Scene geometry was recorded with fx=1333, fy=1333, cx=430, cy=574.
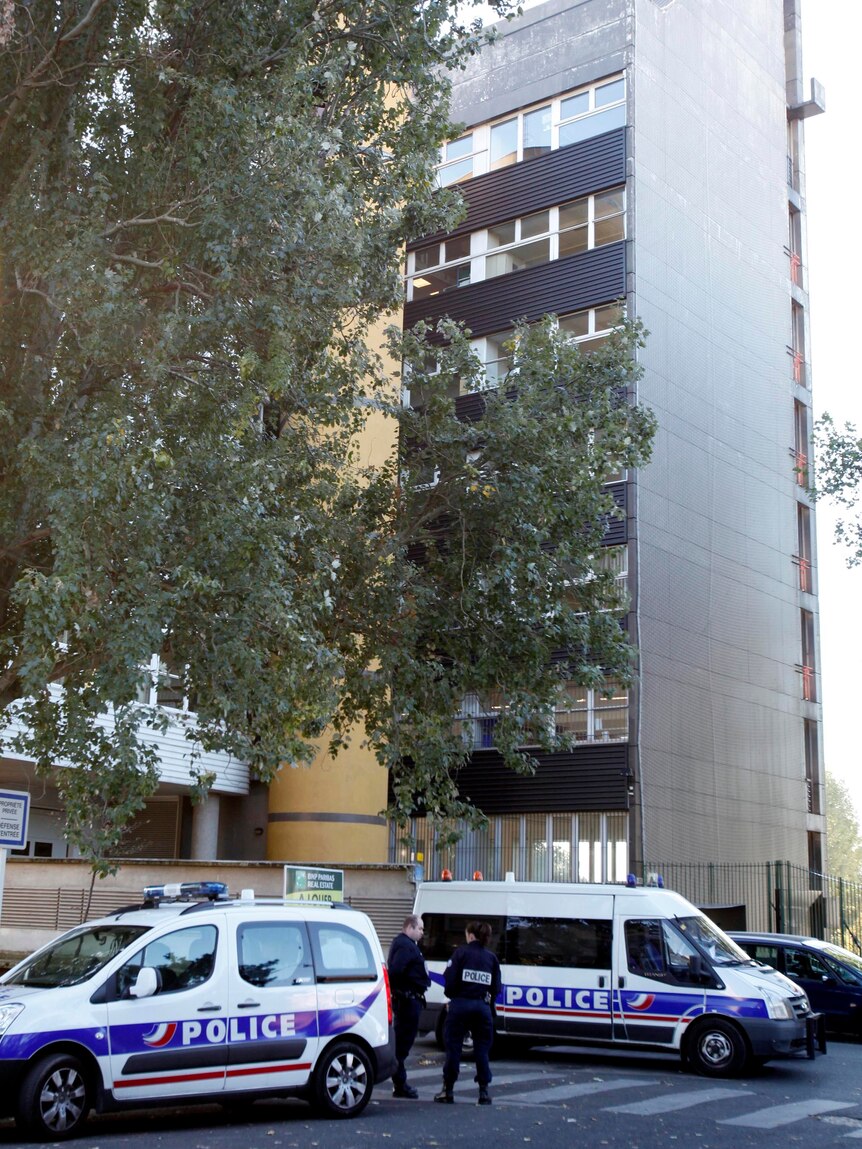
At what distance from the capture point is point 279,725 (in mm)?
13328

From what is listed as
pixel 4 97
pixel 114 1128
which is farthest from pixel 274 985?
pixel 4 97

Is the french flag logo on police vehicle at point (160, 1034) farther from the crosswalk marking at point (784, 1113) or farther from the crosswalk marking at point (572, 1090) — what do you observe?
the crosswalk marking at point (784, 1113)

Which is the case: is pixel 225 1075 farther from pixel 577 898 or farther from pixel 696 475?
pixel 696 475

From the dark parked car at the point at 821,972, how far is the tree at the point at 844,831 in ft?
355

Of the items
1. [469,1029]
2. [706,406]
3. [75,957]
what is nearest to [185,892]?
[75,957]

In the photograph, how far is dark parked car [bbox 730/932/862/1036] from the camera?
1930cm

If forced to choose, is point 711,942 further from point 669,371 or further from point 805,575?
point 805,575

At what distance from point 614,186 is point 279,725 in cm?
2110

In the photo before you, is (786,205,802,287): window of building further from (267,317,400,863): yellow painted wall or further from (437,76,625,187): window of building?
(267,317,400,863): yellow painted wall

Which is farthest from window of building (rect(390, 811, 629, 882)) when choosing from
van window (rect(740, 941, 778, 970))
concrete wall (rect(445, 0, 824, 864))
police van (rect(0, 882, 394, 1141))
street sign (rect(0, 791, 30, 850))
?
police van (rect(0, 882, 394, 1141))

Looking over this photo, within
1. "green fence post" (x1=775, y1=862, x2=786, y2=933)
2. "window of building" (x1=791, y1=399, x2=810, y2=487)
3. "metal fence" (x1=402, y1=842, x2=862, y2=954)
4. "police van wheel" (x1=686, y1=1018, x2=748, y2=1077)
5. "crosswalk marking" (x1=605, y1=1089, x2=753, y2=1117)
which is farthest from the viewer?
"window of building" (x1=791, y1=399, x2=810, y2=487)

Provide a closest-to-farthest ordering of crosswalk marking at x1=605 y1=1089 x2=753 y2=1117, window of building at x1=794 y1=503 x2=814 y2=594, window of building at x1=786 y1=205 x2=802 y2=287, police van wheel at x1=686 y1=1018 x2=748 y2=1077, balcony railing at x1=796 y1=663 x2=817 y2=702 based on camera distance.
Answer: crosswalk marking at x1=605 y1=1089 x2=753 y2=1117
police van wheel at x1=686 y1=1018 x2=748 y2=1077
balcony railing at x1=796 y1=663 x2=817 y2=702
window of building at x1=794 y1=503 x2=814 y2=594
window of building at x1=786 y1=205 x2=802 y2=287

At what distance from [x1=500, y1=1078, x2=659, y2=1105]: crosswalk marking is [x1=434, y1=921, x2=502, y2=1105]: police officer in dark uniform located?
705mm

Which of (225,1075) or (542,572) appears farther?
(542,572)
